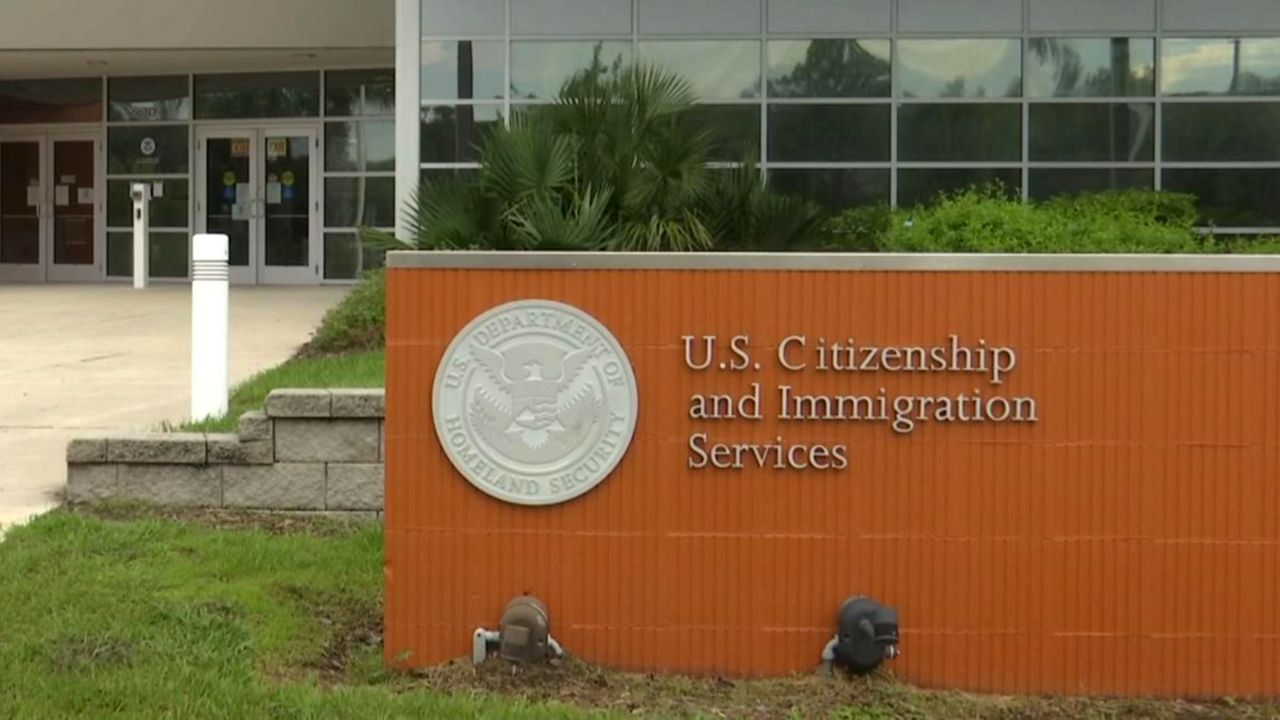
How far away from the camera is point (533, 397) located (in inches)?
230

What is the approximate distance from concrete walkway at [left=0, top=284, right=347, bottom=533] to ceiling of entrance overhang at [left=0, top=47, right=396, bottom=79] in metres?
3.68

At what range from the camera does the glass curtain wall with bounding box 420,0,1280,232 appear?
16.9 m

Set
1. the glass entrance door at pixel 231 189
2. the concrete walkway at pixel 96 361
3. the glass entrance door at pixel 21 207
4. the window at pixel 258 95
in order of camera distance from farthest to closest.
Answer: the glass entrance door at pixel 21 207, the glass entrance door at pixel 231 189, the window at pixel 258 95, the concrete walkway at pixel 96 361

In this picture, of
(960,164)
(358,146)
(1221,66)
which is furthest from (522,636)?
(358,146)

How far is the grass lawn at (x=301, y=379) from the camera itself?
9.18 meters

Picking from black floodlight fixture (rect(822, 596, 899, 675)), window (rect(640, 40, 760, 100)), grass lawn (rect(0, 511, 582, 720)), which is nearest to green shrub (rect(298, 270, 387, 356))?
grass lawn (rect(0, 511, 582, 720))

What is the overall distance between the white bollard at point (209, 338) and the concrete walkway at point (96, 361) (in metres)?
0.41

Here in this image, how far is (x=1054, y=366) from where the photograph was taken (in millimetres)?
5801

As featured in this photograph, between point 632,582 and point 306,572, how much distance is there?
72.0 inches

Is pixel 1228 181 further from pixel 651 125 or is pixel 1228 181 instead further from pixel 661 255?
pixel 661 255

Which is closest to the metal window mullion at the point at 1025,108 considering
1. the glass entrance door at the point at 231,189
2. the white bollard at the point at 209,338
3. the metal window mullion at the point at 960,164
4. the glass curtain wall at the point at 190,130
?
the metal window mullion at the point at 960,164

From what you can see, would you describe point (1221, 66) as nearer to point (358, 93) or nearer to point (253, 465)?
point (253, 465)

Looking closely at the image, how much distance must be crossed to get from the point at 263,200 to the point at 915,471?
816 inches

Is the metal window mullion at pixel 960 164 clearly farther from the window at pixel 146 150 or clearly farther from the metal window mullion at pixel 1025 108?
the window at pixel 146 150
